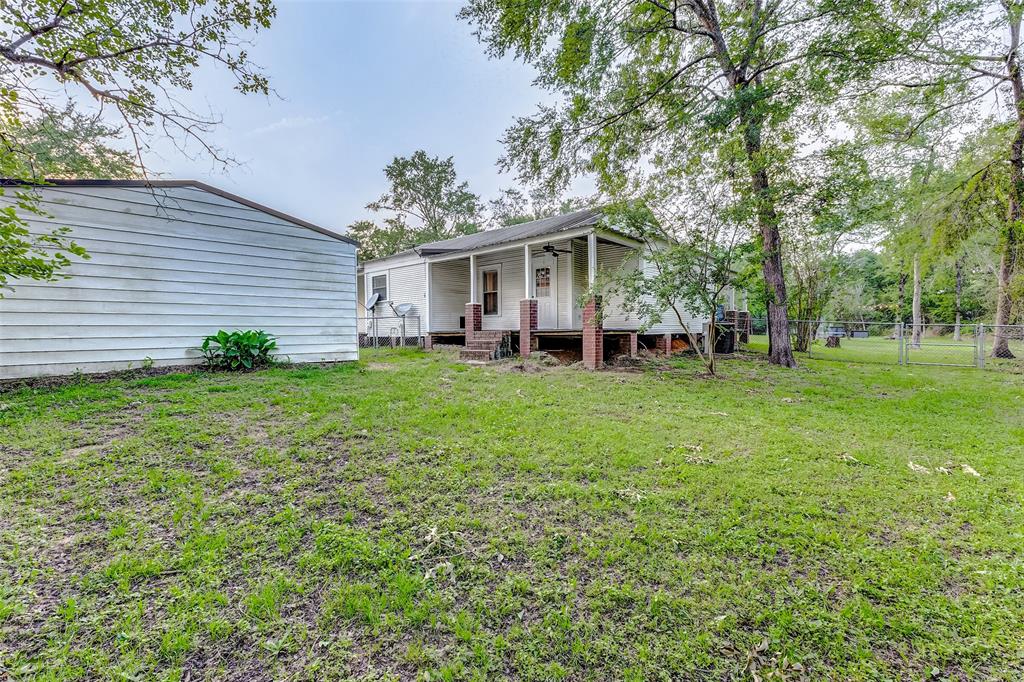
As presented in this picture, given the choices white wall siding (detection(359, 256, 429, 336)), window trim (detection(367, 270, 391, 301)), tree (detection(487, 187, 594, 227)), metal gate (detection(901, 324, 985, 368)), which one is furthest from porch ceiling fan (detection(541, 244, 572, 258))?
tree (detection(487, 187, 594, 227))

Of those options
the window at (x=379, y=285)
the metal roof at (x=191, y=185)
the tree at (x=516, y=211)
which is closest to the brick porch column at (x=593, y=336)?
the metal roof at (x=191, y=185)

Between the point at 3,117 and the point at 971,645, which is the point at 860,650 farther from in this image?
the point at 3,117

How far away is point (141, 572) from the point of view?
214 cm

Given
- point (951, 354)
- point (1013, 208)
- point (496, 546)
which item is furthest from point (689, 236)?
point (951, 354)

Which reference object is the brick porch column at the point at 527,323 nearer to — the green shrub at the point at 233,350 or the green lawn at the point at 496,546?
the green lawn at the point at 496,546

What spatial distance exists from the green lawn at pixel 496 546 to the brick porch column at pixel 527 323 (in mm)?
4968

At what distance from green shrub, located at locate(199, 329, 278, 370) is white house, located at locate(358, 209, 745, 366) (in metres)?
4.45

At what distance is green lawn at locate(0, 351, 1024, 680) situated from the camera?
173 centimetres

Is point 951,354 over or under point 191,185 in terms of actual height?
under

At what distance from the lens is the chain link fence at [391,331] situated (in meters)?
13.5

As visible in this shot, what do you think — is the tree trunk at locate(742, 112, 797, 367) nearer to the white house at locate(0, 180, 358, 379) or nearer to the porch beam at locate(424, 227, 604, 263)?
the porch beam at locate(424, 227, 604, 263)

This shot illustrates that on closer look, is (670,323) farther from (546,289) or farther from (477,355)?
(477,355)

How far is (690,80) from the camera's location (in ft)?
31.7

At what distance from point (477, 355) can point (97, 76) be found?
764 cm
